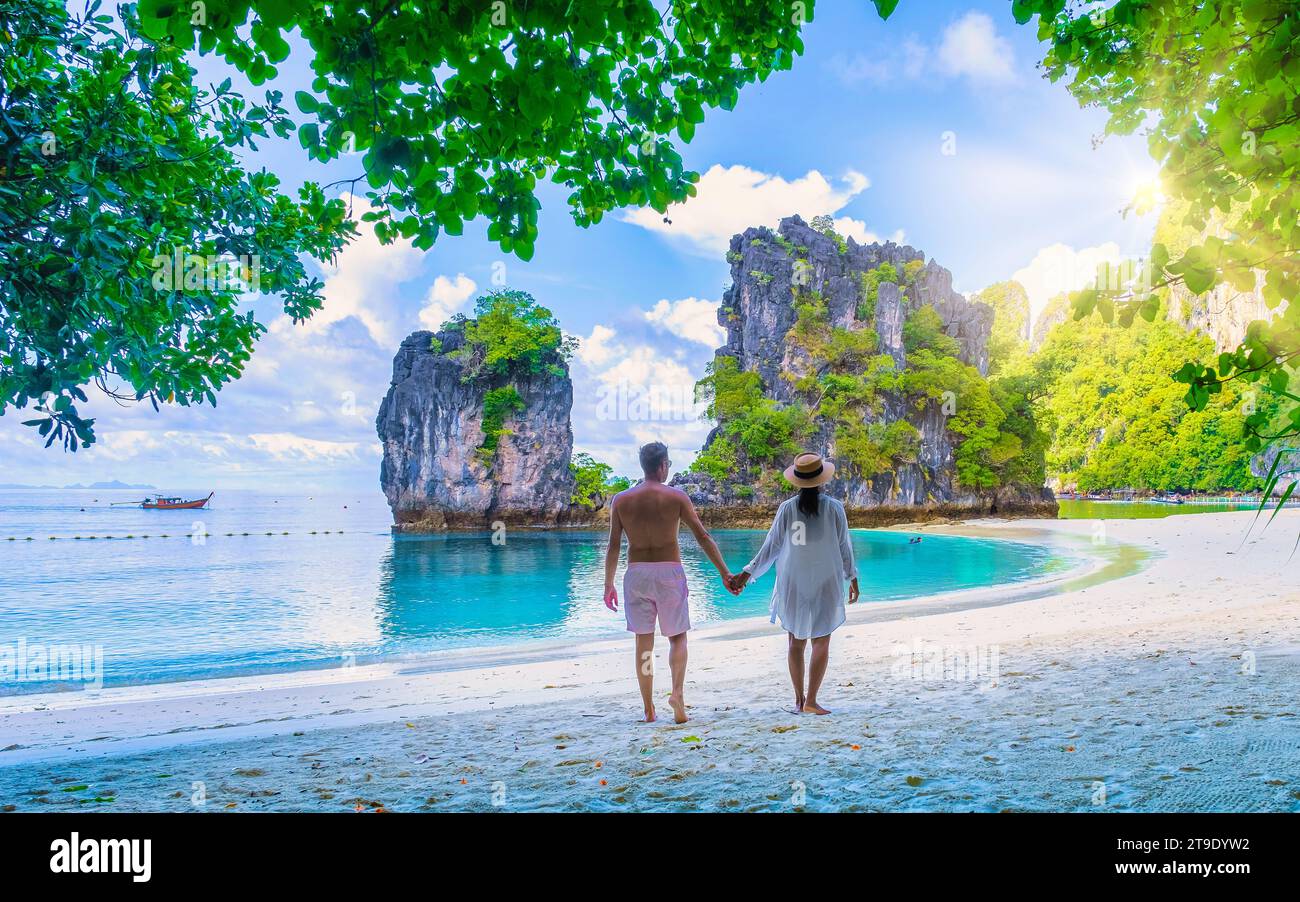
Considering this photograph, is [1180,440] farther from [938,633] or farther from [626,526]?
[626,526]

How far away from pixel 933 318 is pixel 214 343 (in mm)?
63780

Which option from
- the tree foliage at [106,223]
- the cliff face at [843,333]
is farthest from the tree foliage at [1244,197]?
the cliff face at [843,333]

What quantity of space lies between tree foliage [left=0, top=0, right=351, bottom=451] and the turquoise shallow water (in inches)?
342

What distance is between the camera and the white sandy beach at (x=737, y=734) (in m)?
3.70

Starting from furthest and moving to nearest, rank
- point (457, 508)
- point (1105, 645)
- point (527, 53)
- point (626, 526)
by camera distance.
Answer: point (457, 508) → point (1105, 645) → point (626, 526) → point (527, 53)

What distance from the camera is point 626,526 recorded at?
5215 millimetres

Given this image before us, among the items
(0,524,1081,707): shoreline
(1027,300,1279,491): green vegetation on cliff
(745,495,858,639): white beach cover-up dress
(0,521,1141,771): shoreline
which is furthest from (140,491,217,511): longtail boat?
(745,495,858,639): white beach cover-up dress

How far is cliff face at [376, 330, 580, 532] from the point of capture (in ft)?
185

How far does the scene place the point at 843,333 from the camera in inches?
2242

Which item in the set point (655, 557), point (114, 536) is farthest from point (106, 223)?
point (114, 536)

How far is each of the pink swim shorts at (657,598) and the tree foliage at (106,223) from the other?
353 cm

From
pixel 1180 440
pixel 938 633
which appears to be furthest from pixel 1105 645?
pixel 1180 440

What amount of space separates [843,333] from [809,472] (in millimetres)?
54587

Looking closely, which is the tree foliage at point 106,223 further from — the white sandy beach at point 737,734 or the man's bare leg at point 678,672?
the man's bare leg at point 678,672
